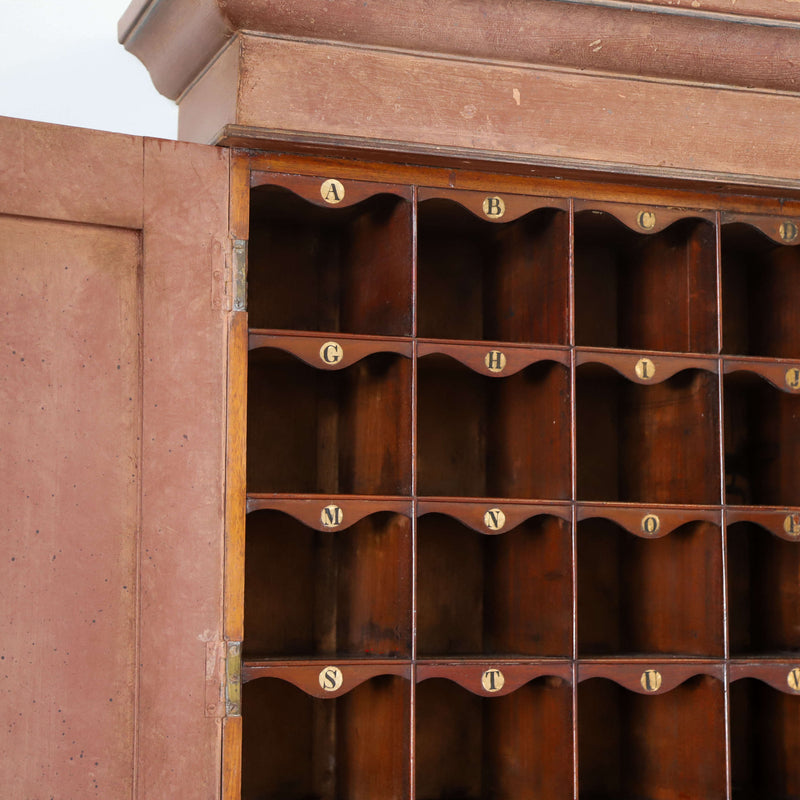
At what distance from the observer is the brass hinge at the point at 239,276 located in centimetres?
199

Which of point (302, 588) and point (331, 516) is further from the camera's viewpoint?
point (302, 588)

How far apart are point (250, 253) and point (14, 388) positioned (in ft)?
2.26

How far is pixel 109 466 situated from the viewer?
190 centimetres

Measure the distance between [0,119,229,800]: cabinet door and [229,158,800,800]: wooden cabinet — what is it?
0.12m

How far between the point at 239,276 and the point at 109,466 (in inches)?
15.0

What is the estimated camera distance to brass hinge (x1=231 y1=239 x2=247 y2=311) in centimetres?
199

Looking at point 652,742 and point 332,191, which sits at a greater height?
point 332,191

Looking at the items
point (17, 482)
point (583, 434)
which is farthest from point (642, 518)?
point (17, 482)

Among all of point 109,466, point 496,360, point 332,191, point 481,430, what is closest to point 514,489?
point 481,430

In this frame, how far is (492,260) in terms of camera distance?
99.0 inches

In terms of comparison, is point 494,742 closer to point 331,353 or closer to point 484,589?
point 484,589

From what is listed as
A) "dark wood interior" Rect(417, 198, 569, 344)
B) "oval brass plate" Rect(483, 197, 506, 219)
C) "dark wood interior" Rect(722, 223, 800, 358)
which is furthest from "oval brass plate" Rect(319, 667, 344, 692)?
"dark wood interior" Rect(722, 223, 800, 358)

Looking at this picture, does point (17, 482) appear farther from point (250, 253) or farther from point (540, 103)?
point (540, 103)

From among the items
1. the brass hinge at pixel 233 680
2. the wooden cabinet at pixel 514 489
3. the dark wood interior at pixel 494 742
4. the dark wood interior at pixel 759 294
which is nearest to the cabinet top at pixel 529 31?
the wooden cabinet at pixel 514 489
